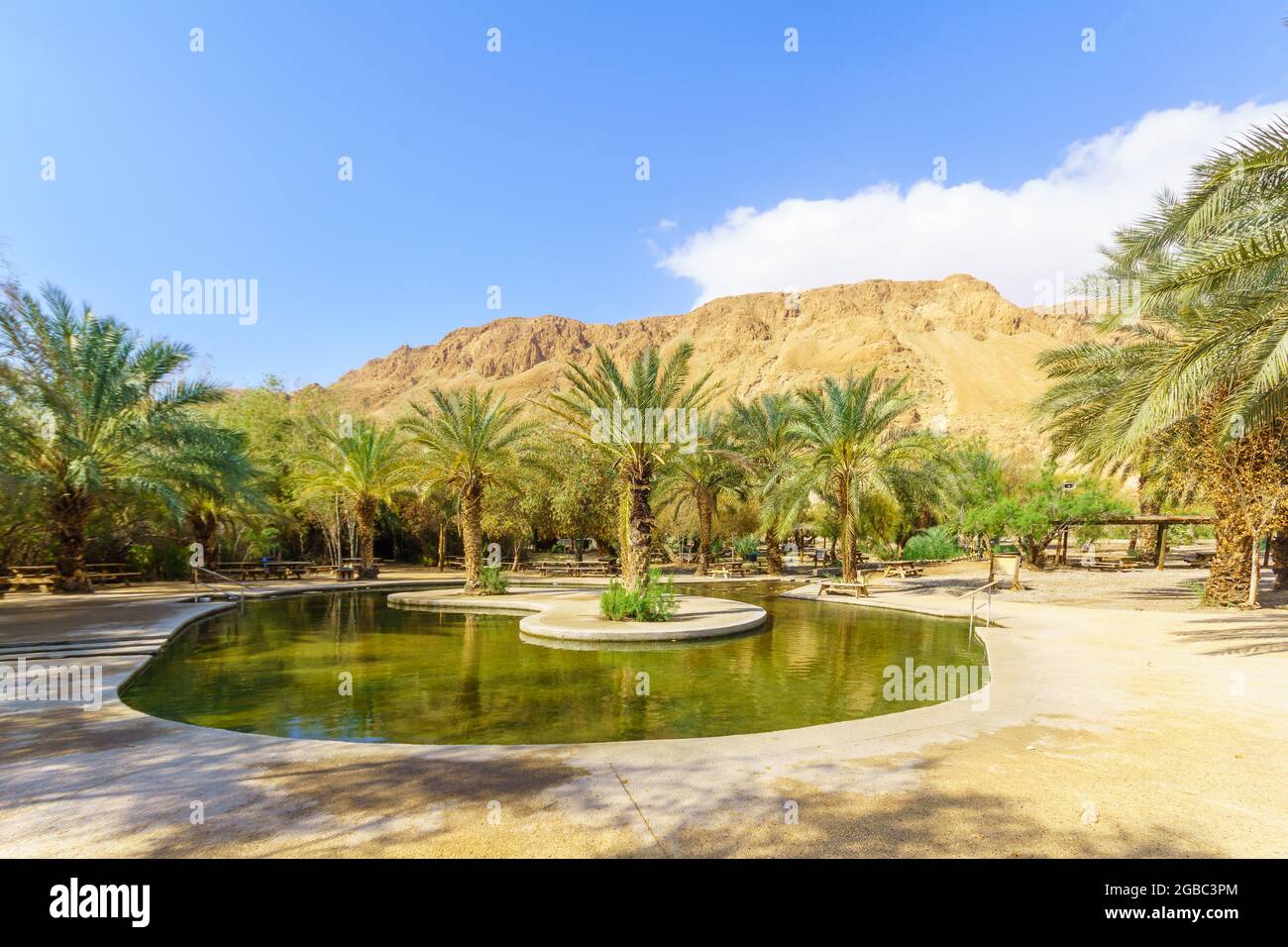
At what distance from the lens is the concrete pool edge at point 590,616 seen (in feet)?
41.0

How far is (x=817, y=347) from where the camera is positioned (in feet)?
400

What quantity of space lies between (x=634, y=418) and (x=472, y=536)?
28.2 feet

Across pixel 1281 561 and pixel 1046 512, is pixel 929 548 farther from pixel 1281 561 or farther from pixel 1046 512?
Answer: pixel 1281 561

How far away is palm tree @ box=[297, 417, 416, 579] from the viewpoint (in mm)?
27297

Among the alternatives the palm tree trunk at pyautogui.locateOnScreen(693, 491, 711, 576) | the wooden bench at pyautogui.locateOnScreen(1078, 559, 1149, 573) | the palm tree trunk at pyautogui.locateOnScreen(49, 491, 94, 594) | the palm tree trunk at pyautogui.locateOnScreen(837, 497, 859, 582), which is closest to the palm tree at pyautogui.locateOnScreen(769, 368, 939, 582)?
the palm tree trunk at pyautogui.locateOnScreen(837, 497, 859, 582)

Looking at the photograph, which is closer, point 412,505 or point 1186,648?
point 1186,648

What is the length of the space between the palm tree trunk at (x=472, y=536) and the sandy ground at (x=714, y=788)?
13990 mm

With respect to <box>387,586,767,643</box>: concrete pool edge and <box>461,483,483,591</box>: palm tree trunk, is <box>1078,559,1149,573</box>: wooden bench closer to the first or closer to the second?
<box>387,586,767,643</box>: concrete pool edge

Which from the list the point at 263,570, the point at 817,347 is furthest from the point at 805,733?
the point at 817,347

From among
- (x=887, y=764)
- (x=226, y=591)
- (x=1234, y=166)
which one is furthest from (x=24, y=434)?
(x=1234, y=166)

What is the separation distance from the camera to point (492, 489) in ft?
105
